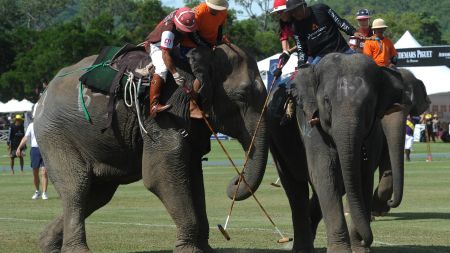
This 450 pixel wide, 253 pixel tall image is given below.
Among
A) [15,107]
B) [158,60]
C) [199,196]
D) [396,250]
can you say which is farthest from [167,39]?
[15,107]

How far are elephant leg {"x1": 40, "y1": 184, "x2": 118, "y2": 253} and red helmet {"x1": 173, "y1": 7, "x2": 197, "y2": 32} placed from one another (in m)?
2.50

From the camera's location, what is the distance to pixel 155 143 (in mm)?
12375

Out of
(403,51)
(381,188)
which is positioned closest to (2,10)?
(403,51)

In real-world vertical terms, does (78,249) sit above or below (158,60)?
below

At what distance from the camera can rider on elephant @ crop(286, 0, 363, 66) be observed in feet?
45.5

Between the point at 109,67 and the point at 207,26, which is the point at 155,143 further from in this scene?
the point at 207,26

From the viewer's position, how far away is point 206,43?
12938 mm

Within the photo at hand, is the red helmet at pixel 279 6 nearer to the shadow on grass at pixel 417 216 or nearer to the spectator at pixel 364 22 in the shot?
the spectator at pixel 364 22

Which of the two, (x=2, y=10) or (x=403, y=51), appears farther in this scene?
(x=2, y=10)

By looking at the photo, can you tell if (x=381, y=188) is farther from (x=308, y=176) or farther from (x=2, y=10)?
(x=2, y=10)

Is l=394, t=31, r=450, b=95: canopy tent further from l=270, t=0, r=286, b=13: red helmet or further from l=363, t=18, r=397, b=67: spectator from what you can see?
l=270, t=0, r=286, b=13: red helmet

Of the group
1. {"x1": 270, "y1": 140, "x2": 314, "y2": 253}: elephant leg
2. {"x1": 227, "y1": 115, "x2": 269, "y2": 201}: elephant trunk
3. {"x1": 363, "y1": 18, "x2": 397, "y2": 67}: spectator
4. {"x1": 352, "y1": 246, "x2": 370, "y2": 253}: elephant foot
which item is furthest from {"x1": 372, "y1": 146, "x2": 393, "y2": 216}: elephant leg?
{"x1": 227, "y1": 115, "x2": 269, "y2": 201}: elephant trunk

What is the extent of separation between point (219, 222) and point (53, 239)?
543 cm

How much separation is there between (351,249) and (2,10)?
432 ft
